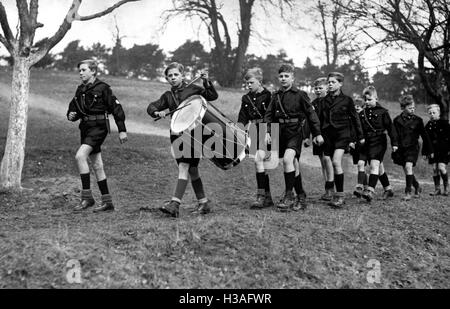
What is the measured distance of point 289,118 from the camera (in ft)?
23.0

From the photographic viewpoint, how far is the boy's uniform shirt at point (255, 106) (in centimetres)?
722

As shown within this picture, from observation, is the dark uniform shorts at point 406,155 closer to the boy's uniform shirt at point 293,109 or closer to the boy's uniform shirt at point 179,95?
the boy's uniform shirt at point 293,109

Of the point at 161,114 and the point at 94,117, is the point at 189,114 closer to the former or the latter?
the point at 161,114

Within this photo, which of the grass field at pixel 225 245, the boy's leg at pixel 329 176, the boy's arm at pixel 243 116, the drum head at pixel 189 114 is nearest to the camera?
the grass field at pixel 225 245

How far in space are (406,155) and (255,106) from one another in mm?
3956

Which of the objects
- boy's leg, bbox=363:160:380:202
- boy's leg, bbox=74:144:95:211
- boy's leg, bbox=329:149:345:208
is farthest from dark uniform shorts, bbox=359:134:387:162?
boy's leg, bbox=74:144:95:211

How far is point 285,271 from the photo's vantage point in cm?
464

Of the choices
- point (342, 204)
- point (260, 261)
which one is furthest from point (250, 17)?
point (260, 261)

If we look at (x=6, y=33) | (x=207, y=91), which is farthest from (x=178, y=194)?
(x=6, y=33)

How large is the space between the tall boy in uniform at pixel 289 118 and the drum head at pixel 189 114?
1.41 meters

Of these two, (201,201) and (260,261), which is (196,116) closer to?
(201,201)

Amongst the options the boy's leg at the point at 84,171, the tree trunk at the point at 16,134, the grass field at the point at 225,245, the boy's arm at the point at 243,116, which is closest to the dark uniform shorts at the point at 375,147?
the grass field at the point at 225,245

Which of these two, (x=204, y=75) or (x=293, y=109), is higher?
(x=204, y=75)
